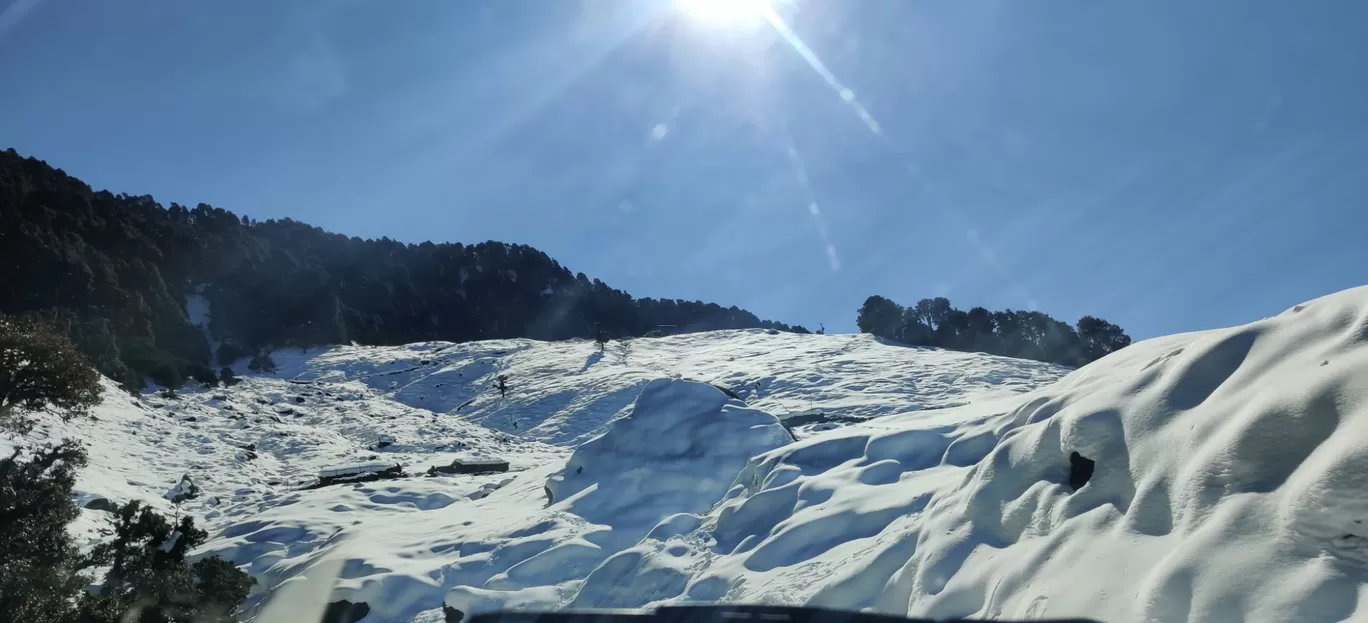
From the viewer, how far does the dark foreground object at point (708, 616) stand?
5414mm

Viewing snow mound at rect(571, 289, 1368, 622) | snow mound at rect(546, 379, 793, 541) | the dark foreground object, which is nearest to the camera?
snow mound at rect(571, 289, 1368, 622)

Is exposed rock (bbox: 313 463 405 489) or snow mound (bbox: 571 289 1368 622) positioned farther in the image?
exposed rock (bbox: 313 463 405 489)

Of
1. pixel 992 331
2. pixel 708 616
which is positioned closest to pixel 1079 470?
pixel 708 616

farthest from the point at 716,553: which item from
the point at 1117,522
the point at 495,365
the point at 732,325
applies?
the point at 732,325

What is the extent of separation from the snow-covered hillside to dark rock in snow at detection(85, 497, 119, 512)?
145cm

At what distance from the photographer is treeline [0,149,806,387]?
68.8m

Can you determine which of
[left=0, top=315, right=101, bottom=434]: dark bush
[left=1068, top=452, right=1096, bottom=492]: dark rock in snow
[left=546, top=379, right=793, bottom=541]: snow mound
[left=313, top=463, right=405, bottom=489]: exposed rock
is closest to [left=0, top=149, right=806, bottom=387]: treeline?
[left=0, top=315, right=101, bottom=434]: dark bush

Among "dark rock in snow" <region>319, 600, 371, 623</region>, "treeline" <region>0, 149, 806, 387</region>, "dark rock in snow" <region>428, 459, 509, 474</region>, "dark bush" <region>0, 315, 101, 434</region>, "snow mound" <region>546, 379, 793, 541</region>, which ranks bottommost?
"dark rock in snow" <region>319, 600, 371, 623</region>

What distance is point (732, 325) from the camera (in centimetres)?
13275

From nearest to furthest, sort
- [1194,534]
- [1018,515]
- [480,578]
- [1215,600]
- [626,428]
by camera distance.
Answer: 1. [1215,600]
2. [1194,534]
3. [1018,515]
4. [480,578]
5. [626,428]

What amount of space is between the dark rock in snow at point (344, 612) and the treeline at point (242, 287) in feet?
65.3

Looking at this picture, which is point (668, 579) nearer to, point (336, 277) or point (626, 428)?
point (626, 428)

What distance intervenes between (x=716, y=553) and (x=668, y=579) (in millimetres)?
990

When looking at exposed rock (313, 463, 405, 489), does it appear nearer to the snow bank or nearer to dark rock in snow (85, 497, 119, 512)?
dark rock in snow (85, 497, 119, 512)
